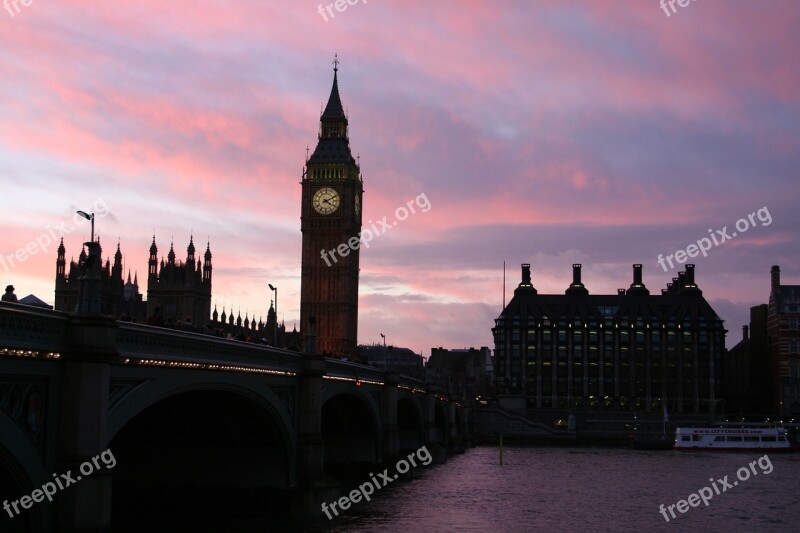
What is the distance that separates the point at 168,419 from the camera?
4562cm

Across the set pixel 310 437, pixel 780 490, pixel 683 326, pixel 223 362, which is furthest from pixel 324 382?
pixel 683 326

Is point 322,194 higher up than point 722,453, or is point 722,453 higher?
point 322,194

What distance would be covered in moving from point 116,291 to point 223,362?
364 feet

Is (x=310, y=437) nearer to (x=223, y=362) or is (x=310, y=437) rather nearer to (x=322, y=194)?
(x=223, y=362)

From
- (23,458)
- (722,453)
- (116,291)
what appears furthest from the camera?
(116,291)

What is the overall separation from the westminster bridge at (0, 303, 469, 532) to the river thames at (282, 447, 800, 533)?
141 inches

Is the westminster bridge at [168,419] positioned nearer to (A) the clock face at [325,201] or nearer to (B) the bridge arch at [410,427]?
(B) the bridge arch at [410,427]

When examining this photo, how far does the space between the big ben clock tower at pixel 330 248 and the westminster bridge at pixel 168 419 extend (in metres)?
94.8

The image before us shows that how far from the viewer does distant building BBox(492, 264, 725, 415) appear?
630 ft

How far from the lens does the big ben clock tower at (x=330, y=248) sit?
184 m

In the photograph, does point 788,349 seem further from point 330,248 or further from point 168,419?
point 168,419

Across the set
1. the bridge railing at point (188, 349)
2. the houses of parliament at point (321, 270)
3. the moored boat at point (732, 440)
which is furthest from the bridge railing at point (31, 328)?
the houses of parliament at point (321, 270)

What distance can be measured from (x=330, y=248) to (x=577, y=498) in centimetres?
12485

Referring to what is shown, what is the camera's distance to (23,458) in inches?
927
